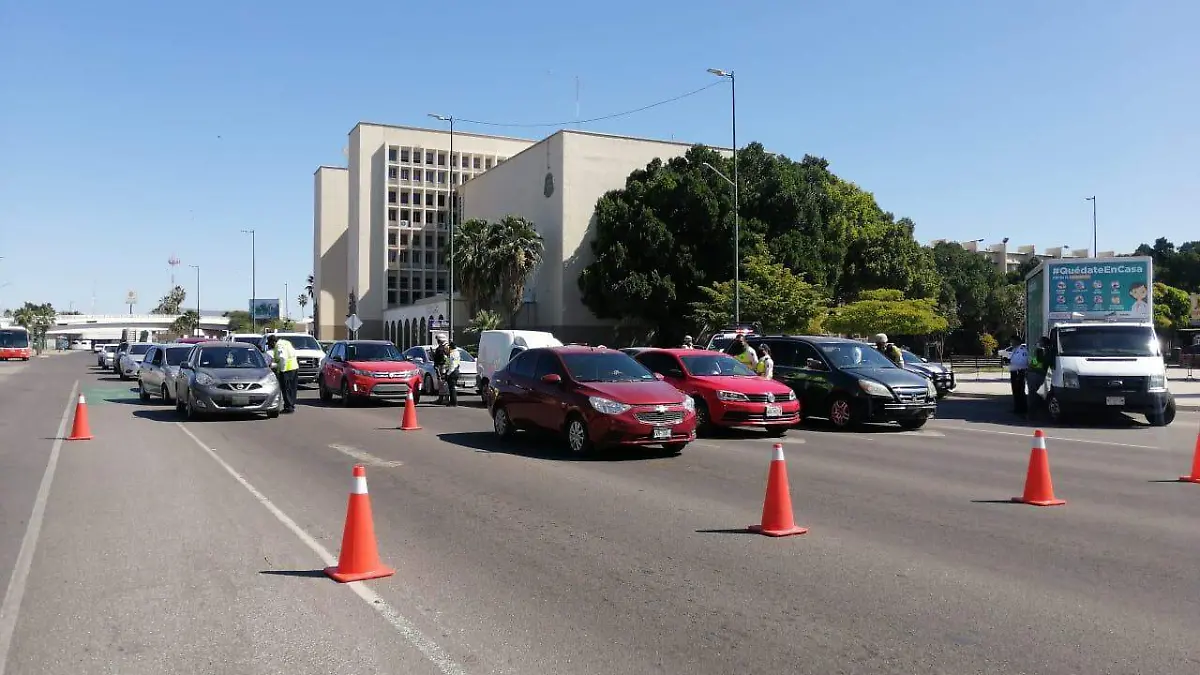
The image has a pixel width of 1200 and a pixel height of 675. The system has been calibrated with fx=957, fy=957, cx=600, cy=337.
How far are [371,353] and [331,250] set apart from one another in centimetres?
7742

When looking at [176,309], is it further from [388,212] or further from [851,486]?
[851,486]

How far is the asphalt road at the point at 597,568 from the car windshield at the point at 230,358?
6.82m

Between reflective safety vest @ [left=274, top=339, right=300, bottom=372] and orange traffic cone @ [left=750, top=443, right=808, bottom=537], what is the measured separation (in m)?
14.7

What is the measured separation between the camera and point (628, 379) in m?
13.7

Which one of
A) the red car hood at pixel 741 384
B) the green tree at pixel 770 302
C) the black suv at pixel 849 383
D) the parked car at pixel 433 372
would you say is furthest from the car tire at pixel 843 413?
the green tree at pixel 770 302

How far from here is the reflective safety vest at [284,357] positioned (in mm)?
20234

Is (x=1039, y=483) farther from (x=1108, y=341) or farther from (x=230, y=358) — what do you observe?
(x=230, y=358)

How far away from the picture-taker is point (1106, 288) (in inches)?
814

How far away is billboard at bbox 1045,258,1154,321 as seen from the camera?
20.5 meters

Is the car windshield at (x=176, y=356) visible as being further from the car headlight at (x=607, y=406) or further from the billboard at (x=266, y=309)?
the billboard at (x=266, y=309)

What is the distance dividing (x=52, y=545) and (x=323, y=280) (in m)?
91.5

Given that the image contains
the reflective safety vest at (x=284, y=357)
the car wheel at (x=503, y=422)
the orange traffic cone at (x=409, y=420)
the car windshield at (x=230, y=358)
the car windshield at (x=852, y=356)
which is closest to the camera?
the car wheel at (x=503, y=422)

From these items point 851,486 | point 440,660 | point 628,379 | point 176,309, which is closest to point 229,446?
point 628,379

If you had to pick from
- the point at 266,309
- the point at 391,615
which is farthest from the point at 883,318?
the point at 266,309
